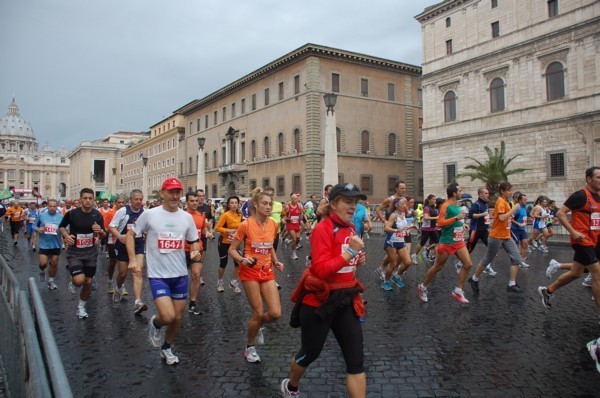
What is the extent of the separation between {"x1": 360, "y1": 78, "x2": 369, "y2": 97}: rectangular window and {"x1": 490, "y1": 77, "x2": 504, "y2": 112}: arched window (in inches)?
523

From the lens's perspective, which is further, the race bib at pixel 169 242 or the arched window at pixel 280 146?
the arched window at pixel 280 146

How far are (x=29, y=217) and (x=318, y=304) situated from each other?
70.2 ft

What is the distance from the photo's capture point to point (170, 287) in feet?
17.2

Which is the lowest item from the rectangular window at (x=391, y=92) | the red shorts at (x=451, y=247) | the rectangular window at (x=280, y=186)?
the red shorts at (x=451, y=247)

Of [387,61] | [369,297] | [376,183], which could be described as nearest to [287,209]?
[369,297]

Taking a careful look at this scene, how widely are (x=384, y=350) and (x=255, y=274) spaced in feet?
5.68

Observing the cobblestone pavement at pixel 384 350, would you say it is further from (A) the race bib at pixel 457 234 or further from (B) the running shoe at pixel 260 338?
(A) the race bib at pixel 457 234

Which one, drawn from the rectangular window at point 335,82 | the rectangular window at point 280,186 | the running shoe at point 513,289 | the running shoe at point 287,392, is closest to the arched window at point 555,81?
→ the rectangular window at point 335,82

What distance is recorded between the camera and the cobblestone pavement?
4438 mm

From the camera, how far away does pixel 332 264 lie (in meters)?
3.49

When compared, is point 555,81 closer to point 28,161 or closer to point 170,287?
point 170,287

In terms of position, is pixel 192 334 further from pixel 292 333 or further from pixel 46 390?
pixel 46 390

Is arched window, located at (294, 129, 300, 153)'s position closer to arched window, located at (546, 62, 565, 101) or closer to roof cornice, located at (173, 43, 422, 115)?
Result: roof cornice, located at (173, 43, 422, 115)

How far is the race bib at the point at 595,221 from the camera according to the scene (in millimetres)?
6152
